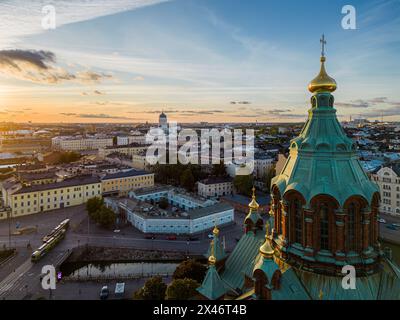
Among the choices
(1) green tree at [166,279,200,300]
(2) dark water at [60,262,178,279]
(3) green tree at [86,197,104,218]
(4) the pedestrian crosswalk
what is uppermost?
(3) green tree at [86,197,104,218]

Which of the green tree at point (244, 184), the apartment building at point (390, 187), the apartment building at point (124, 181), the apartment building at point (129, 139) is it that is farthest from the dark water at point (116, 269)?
the apartment building at point (129, 139)

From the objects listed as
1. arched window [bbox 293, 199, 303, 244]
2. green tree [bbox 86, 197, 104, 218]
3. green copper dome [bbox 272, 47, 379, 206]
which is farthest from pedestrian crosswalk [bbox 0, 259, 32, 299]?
green copper dome [bbox 272, 47, 379, 206]

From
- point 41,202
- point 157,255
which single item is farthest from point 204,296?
point 41,202

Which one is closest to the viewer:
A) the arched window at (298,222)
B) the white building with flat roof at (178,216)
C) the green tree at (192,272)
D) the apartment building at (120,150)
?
the arched window at (298,222)

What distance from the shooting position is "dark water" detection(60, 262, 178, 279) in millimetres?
32062

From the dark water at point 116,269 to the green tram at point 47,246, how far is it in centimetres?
307

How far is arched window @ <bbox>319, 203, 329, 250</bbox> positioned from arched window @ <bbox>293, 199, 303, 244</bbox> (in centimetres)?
87

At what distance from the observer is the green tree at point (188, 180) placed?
6506 centimetres

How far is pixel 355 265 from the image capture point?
1227 centimetres

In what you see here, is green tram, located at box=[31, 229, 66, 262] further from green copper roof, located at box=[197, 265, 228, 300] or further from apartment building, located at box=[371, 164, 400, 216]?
apartment building, located at box=[371, 164, 400, 216]

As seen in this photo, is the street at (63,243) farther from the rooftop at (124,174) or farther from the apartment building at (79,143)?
the apartment building at (79,143)

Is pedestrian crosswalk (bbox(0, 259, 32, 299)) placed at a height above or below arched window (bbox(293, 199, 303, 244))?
below

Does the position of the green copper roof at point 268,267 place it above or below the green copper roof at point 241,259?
above
